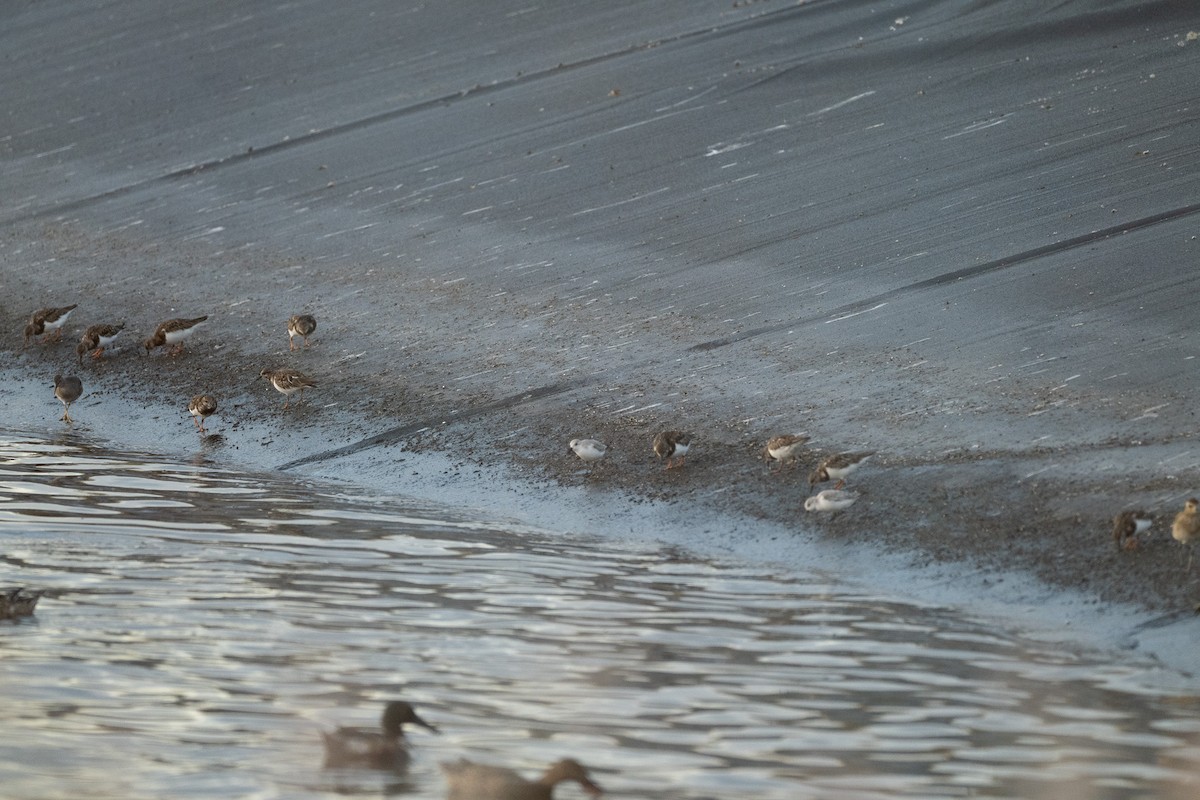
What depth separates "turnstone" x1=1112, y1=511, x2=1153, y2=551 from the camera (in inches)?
360

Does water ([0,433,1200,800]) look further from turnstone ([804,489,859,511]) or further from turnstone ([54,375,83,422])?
turnstone ([54,375,83,422])

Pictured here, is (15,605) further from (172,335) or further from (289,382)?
(172,335)

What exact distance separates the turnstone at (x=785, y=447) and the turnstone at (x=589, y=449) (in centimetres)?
111

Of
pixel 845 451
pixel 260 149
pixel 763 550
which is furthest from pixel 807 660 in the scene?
pixel 260 149

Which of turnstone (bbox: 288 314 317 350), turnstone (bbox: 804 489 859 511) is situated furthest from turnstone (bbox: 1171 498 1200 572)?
turnstone (bbox: 288 314 317 350)

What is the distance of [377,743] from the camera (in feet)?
22.6

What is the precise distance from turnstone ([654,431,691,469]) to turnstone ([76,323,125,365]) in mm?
6130

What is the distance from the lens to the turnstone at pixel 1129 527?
9.15 meters

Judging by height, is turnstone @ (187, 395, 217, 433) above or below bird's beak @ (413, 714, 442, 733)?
above

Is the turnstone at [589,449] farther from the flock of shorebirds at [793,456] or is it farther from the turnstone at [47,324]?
the turnstone at [47,324]

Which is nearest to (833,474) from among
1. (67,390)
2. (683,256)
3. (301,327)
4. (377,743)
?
(377,743)

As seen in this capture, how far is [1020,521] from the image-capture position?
991 centimetres

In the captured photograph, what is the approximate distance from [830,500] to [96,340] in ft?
25.0

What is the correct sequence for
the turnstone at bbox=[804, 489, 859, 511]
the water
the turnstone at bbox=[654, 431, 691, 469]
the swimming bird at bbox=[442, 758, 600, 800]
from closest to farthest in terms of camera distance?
the swimming bird at bbox=[442, 758, 600, 800] < the water < the turnstone at bbox=[804, 489, 859, 511] < the turnstone at bbox=[654, 431, 691, 469]
